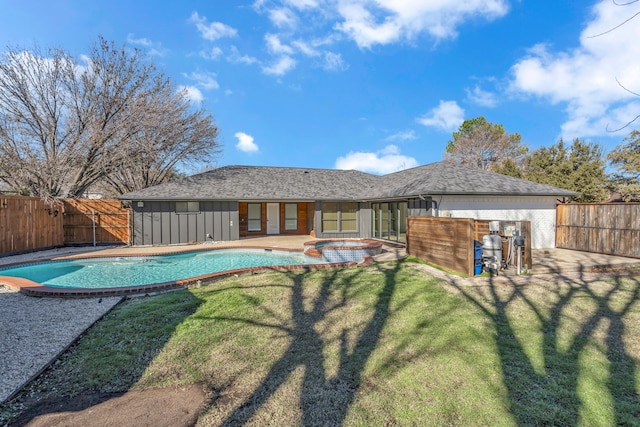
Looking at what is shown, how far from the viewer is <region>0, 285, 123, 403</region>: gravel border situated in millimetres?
3383

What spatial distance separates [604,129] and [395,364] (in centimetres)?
374

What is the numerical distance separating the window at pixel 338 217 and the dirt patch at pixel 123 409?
14.0 metres

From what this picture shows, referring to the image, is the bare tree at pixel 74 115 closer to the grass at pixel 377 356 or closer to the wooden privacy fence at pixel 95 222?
the wooden privacy fence at pixel 95 222

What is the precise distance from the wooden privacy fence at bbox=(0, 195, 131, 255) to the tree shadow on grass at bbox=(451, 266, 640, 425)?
14.9m

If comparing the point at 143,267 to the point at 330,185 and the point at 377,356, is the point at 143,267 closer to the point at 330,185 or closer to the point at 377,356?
the point at 377,356

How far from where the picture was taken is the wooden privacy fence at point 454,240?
7.45 meters

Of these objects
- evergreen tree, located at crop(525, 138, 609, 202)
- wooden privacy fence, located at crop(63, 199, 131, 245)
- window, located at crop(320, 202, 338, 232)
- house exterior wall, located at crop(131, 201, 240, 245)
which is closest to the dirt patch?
house exterior wall, located at crop(131, 201, 240, 245)

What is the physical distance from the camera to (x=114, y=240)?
14719 millimetres

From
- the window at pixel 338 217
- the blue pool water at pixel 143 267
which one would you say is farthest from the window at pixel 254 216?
the blue pool water at pixel 143 267

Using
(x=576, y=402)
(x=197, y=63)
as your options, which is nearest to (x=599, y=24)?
(x=576, y=402)

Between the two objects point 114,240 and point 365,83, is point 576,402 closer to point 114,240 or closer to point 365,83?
point 114,240

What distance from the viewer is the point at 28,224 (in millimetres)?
11977

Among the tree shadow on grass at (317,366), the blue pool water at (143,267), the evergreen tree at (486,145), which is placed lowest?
the blue pool water at (143,267)

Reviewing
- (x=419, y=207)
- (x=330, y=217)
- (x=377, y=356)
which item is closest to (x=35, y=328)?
(x=377, y=356)
